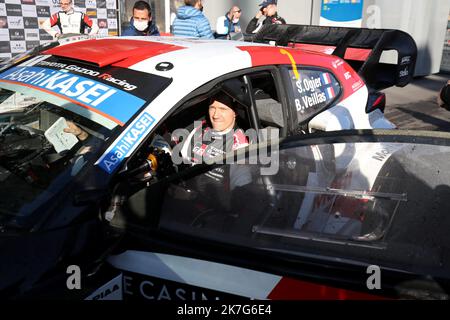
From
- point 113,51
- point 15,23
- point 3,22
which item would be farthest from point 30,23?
point 113,51

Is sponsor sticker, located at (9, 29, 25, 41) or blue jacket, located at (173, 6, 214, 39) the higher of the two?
blue jacket, located at (173, 6, 214, 39)

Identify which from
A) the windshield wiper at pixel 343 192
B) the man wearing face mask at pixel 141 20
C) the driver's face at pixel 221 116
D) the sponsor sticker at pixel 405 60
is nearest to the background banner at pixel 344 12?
the man wearing face mask at pixel 141 20

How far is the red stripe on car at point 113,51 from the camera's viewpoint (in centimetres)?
185

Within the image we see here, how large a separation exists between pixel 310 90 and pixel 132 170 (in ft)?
4.09

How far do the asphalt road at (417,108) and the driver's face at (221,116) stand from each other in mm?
4337

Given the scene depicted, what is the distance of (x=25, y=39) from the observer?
6711mm

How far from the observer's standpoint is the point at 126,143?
4.93 feet

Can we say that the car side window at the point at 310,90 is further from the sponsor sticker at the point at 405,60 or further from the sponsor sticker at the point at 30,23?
the sponsor sticker at the point at 30,23

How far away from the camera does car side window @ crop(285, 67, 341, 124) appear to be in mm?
2322

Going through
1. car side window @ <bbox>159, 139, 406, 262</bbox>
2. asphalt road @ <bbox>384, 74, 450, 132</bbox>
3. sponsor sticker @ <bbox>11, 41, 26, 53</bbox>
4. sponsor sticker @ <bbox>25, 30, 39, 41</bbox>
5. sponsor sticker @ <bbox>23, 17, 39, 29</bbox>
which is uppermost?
sponsor sticker @ <bbox>23, 17, 39, 29</bbox>

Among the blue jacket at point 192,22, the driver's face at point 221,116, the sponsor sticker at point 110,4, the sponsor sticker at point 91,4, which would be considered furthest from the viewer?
the sponsor sticker at point 110,4

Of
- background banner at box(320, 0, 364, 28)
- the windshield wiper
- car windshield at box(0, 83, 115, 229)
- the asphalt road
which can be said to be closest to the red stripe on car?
car windshield at box(0, 83, 115, 229)

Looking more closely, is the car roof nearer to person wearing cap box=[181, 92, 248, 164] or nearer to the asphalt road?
person wearing cap box=[181, 92, 248, 164]

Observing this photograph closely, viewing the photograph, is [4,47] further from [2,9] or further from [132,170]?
[132,170]
